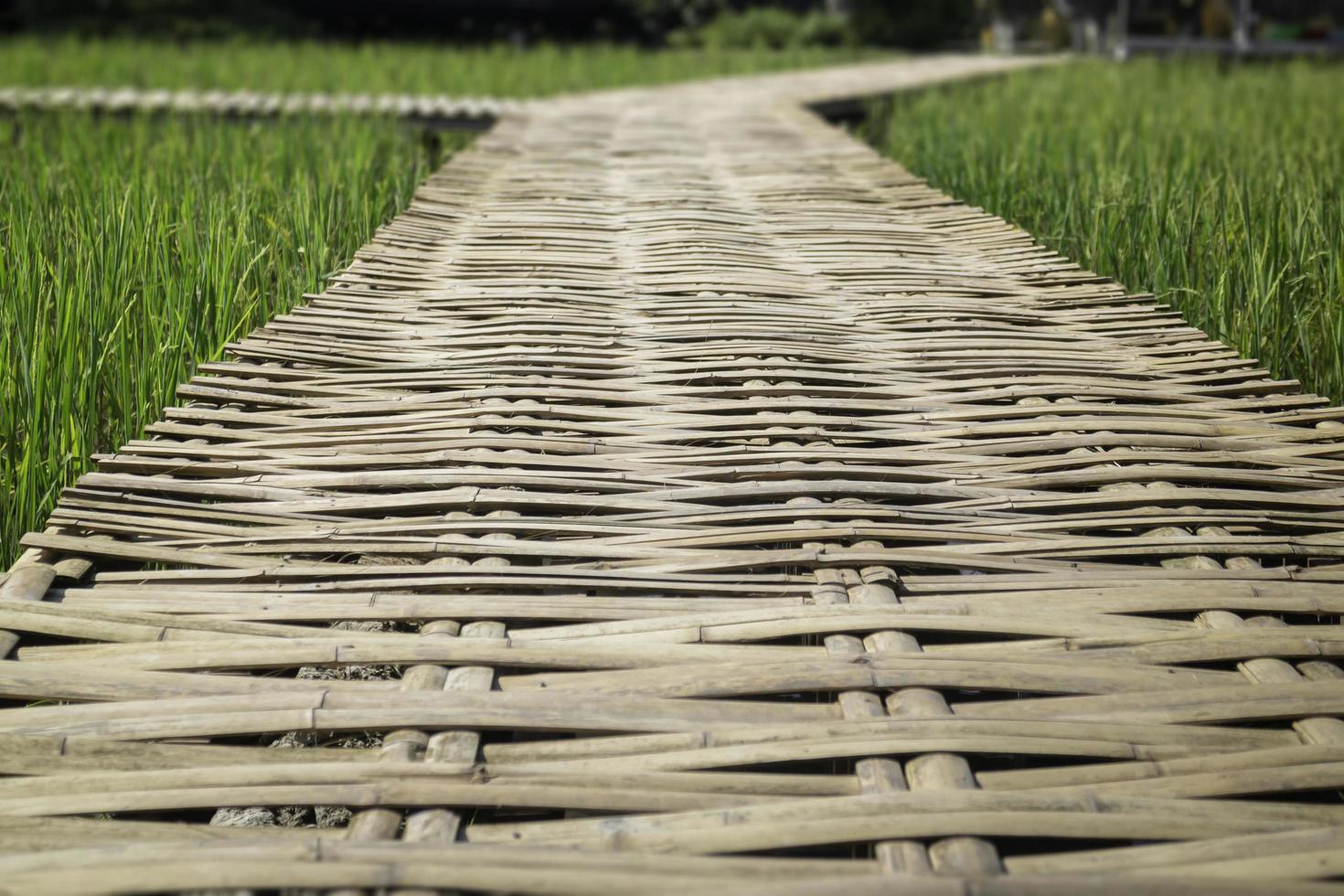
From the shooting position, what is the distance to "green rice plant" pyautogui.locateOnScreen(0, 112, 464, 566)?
75.4 inches

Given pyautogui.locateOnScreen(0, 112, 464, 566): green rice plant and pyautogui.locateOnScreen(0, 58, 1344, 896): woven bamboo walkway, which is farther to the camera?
pyautogui.locateOnScreen(0, 112, 464, 566): green rice plant

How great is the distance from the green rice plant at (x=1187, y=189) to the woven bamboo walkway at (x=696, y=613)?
0.47 metres

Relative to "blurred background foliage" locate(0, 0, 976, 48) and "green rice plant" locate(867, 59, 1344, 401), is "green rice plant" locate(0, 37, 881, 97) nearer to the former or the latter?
"blurred background foliage" locate(0, 0, 976, 48)

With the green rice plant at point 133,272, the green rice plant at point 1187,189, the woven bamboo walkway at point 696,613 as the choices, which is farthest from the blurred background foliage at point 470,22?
the woven bamboo walkway at point 696,613

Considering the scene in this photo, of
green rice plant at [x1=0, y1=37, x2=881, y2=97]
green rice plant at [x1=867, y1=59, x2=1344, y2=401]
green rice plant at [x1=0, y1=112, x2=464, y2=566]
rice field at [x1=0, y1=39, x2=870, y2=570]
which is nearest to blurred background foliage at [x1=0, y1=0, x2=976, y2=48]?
green rice plant at [x1=0, y1=37, x2=881, y2=97]

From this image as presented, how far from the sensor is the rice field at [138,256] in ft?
6.32

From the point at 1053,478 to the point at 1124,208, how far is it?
6.39 feet

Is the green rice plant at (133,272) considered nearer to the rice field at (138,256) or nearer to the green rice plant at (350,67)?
the rice field at (138,256)

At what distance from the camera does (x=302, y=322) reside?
2.30m

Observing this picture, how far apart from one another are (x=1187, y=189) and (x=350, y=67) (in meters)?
6.39

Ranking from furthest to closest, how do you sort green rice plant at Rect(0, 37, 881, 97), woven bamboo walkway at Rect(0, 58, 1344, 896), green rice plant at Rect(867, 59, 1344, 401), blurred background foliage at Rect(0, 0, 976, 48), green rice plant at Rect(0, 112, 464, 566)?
blurred background foliage at Rect(0, 0, 976, 48) < green rice plant at Rect(0, 37, 881, 97) < green rice plant at Rect(867, 59, 1344, 401) < green rice plant at Rect(0, 112, 464, 566) < woven bamboo walkway at Rect(0, 58, 1344, 896)

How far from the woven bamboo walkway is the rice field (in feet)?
0.72

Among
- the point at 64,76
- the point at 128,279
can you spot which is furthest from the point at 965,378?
the point at 64,76

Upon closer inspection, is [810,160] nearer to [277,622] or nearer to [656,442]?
[656,442]
